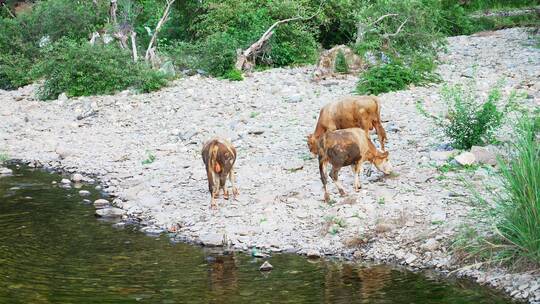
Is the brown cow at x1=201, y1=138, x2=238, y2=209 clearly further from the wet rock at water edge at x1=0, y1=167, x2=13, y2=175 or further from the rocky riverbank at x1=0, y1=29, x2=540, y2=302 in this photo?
the wet rock at water edge at x1=0, y1=167, x2=13, y2=175

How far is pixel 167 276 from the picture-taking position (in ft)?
29.7

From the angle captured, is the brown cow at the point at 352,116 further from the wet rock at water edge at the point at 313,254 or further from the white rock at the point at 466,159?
the wet rock at water edge at the point at 313,254

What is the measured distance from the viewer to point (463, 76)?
62.0ft

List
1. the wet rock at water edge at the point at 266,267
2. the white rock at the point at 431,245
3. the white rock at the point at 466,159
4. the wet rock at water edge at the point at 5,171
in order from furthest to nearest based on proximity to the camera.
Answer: the wet rock at water edge at the point at 5,171
the white rock at the point at 466,159
the white rock at the point at 431,245
the wet rock at water edge at the point at 266,267

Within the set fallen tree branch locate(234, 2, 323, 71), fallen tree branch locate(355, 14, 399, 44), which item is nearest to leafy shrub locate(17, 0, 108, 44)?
fallen tree branch locate(234, 2, 323, 71)

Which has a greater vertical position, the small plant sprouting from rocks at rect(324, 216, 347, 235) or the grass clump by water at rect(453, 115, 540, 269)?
the grass clump by water at rect(453, 115, 540, 269)

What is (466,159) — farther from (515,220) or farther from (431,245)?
(515,220)

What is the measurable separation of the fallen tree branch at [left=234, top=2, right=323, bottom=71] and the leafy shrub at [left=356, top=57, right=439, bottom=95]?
488 cm

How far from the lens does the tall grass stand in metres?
8.16

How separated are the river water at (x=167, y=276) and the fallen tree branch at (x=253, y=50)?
1153cm

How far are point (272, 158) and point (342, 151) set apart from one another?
3031 millimetres

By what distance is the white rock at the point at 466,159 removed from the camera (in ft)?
37.9

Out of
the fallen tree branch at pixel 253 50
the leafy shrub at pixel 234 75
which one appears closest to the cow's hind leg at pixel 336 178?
the leafy shrub at pixel 234 75

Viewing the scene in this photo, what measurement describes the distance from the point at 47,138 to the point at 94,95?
11.9 ft
